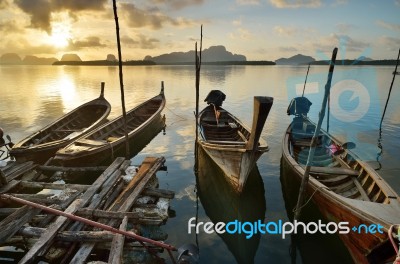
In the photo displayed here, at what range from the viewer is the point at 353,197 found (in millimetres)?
8570

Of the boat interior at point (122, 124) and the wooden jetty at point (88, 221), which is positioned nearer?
the wooden jetty at point (88, 221)

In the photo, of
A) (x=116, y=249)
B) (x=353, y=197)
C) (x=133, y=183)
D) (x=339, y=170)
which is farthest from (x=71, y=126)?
(x=353, y=197)

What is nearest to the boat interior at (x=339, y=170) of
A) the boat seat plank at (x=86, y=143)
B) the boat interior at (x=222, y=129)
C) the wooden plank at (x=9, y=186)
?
the boat interior at (x=222, y=129)

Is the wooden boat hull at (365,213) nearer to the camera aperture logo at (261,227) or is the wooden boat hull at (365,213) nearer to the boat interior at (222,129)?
the camera aperture logo at (261,227)

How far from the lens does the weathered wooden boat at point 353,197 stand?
19.6 feet

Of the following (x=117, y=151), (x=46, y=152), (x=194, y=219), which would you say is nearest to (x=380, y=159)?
(x=194, y=219)

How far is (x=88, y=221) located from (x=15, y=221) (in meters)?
2.74

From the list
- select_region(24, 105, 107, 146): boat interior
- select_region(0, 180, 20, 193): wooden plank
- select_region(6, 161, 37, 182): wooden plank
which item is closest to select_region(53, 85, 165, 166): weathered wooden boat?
select_region(6, 161, 37, 182): wooden plank

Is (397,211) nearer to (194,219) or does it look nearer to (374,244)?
(374,244)

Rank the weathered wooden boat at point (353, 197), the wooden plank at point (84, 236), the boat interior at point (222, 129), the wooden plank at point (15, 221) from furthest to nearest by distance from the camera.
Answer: the boat interior at point (222, 129) → the wooden plank at point (15, 221) → the wooden plank at point (84, 236) → the weathered wooden boat at point (353, 197)

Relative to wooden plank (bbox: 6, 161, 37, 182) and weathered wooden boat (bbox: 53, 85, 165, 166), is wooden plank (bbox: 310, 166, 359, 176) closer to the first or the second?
weathered wooden boat (bbox: 53, 85, 165, 166)

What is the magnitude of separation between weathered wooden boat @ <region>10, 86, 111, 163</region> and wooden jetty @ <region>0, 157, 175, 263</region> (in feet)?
4.49

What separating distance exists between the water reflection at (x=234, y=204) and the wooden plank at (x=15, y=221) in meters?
5.60

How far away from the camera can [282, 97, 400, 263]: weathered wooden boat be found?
5988 mm
